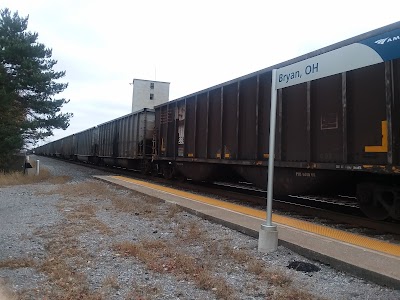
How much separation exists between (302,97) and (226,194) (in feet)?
14.8

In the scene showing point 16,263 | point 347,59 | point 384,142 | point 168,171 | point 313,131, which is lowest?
point 16,263

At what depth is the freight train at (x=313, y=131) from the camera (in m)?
6.26

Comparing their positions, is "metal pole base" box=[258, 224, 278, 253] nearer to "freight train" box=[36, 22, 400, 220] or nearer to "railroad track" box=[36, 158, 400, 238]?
"freight train" box=[36, 22, 400, 220]

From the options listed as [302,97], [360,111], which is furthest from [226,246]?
[302,97]

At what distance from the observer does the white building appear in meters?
54.9

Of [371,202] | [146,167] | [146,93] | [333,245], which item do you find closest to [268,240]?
[333,245]

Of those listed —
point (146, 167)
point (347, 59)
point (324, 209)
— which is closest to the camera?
point (347, 59)

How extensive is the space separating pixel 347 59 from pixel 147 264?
11.2 ft

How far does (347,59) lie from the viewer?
4.43 m

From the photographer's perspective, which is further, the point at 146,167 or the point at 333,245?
the point at 146,167

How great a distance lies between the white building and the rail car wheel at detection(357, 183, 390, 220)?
49.0 metres

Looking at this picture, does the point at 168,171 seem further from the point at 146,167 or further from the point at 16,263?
the point at 16,263

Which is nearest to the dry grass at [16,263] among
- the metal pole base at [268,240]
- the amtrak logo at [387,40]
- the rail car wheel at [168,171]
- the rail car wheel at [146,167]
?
the metal pole base at [268,240]

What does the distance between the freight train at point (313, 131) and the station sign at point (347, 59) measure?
0.05 ft
